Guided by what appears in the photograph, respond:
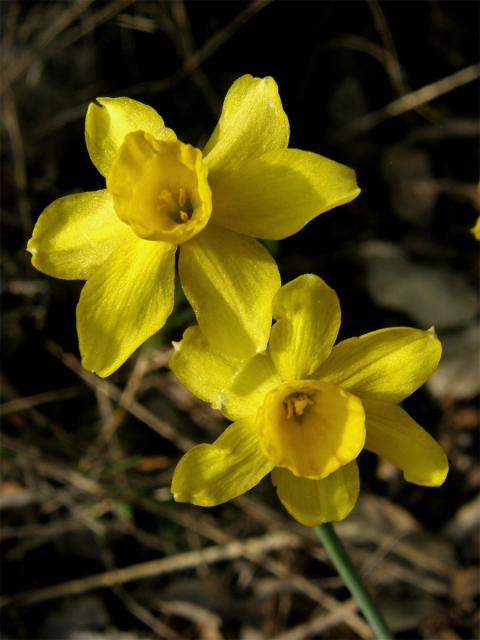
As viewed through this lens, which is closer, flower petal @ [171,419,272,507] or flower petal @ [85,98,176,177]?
flower petal @ [171,419,272,507]

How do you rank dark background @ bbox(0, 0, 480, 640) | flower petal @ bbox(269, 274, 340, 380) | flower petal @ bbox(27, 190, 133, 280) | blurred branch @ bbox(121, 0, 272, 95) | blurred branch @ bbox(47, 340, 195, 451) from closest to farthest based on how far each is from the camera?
flower petal @ bbox(269, 274, 340, 380)
flower petal @ bbox(27, 190, 133, 280)
dark background @ bbox(0, 0, 480, 640)
blurred branch @ bbox(47, 340, 195, 451)
blurred branch @ bbox(121, 0, 272, 95)

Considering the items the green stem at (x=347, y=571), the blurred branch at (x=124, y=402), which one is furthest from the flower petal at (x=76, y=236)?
A: the blurred branch at (x=124, y=402)

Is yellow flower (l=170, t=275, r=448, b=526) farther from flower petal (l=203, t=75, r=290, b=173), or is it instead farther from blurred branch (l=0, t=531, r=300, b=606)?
blurred branch (l=0, t=531, r=300, b=606)

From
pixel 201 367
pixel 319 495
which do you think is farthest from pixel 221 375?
pixel 319 495

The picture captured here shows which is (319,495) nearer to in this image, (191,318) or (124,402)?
(191,318)

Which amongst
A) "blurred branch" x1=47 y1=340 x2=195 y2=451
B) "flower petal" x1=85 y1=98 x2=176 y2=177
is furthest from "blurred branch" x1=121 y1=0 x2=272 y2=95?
"flower petal" x1=85 y1=98 x2=176 y2=177

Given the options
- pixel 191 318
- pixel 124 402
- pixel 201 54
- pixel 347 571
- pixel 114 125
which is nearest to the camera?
pixel 347 571

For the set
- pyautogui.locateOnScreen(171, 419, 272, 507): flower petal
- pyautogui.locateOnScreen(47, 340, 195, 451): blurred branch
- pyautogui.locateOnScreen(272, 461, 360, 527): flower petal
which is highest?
pyautogui.locateOnScreen(171, 419, 272, 507): flower petal

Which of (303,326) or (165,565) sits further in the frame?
(165,565)
